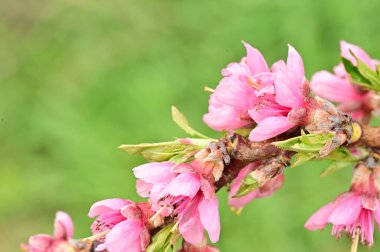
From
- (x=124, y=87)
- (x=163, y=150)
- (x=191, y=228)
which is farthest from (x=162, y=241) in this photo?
(x=124, y=87)

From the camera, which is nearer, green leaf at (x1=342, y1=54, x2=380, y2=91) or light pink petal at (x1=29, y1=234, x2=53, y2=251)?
green leaf at (x1=342, y1=54, x2=380, y2=91)

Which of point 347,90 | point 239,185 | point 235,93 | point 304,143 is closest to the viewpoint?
point 304,143

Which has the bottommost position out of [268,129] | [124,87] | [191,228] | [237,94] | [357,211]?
[357,211]

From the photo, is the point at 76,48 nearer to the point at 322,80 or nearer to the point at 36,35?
the point at 36,35

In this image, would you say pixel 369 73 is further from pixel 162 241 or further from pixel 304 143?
pixel 162 241

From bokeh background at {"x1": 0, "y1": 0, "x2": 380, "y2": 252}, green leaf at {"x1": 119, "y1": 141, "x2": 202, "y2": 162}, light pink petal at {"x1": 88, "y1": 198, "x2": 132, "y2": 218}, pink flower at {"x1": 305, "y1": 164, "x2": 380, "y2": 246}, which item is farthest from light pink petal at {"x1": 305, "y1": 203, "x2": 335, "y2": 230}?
bokeh background at {"x1": 0, "y1": 0, "x2": 380, "y2": 252}

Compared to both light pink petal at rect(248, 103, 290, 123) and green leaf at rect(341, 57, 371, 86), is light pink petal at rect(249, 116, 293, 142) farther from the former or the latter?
green leaf at rect(341, 57, 371, 86)

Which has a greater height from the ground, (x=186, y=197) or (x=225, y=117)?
(x=225, y=117)
